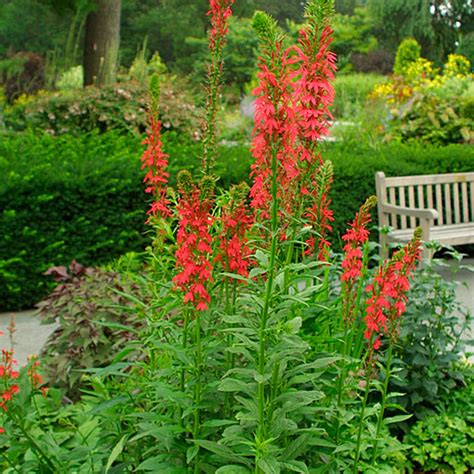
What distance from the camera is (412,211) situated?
6270 mm

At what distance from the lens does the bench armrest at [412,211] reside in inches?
244

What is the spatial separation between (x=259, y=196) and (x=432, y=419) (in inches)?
64.8

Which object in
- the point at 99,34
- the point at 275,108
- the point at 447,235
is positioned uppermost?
the point at 99,34

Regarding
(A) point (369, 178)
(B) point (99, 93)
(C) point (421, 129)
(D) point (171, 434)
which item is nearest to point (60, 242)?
(A) point (369, 178)

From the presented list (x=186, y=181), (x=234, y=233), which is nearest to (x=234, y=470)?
(x=234, y=233)

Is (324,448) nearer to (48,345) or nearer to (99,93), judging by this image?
(48,345)

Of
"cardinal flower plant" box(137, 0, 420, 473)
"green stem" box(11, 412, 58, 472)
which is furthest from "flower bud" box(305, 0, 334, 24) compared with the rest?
"green stem" box(11, 412, 58, 472)

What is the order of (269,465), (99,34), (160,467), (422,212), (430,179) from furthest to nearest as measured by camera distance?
1. (99,34)
2. (430,179)
3. (422,212)
4. (160,467)
5. (269,465)

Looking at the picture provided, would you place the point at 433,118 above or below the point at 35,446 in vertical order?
above

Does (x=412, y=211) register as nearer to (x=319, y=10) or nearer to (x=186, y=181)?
(x=319, y=10)

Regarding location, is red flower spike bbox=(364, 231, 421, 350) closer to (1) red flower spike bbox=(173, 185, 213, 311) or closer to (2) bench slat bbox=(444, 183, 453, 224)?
(1) red flower spike bbox=(173, 185, 213, 311)

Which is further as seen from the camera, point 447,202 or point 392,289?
point 447,202

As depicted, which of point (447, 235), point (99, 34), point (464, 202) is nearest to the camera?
point (447, 235)

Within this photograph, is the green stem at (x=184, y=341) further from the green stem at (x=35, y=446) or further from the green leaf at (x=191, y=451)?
the green stem at (x=35, y=446)
